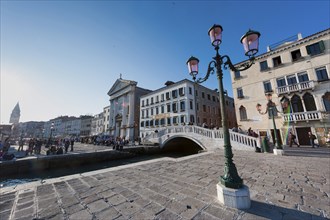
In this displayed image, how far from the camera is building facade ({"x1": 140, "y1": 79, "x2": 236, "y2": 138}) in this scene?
24375 mm

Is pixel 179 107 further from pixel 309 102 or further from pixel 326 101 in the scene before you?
pixel 326 101

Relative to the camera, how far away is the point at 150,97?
30953 mm

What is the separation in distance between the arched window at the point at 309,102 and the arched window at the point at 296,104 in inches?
18.1

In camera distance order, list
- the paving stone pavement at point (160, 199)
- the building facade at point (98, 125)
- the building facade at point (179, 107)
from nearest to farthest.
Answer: the paving stone pavement at point (160, 199), the building facade at point (179, 107), the building facade at point (98, 125)

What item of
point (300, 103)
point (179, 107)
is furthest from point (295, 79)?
point (179, 107)

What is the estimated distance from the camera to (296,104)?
15344 millimetres

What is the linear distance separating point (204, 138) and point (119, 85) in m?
34.0

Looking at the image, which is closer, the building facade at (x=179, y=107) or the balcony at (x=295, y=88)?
the balcony at (x=295, y=88)

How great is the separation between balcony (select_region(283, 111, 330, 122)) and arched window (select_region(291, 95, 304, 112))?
0.82 metres

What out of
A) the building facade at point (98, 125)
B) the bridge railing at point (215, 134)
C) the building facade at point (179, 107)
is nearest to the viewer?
the bridge railing at point (215, 134)

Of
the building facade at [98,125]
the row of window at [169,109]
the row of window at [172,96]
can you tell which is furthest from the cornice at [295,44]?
the building facade at [98,125]

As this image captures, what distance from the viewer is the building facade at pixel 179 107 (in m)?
24.4

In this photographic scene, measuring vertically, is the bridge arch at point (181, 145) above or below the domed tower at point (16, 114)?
below

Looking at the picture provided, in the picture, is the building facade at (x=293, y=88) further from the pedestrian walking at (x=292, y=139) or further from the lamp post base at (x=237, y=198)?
the lamp post base at (x=237, y=198)
